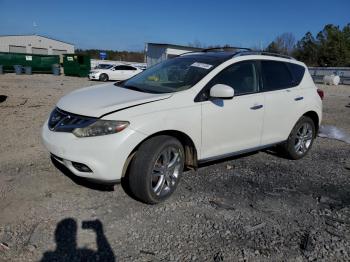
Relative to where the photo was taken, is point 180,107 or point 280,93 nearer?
point 180,107

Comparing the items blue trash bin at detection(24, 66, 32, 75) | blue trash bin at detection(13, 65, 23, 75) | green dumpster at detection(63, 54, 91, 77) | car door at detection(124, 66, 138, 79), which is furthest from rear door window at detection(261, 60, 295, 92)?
blue trash bin at detection(24, 66, 32, 75)

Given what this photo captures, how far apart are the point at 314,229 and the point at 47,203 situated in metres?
2.89

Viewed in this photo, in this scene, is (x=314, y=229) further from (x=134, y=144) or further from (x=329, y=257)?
(x=134, y=144)

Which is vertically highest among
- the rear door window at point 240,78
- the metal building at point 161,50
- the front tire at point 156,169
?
the metal building at point 161,50

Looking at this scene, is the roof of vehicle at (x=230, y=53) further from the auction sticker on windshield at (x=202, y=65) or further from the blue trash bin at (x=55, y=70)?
the blue trash bin at (x=55, y=70)

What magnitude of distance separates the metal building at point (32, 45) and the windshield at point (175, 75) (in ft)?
213

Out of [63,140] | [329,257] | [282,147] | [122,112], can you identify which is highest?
[122,112]

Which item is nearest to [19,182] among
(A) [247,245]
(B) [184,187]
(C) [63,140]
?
(C) [63,140]

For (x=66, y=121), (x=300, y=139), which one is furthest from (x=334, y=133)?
(x=66, y=121)

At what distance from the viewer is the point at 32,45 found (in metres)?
65.1

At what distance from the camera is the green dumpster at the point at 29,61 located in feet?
108

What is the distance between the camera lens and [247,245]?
130 inches

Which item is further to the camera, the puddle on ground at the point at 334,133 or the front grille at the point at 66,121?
the puddle on ground at the point at 334,133

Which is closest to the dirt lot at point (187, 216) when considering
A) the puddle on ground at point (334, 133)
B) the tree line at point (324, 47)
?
the puddle on ground at point (334, 133)
